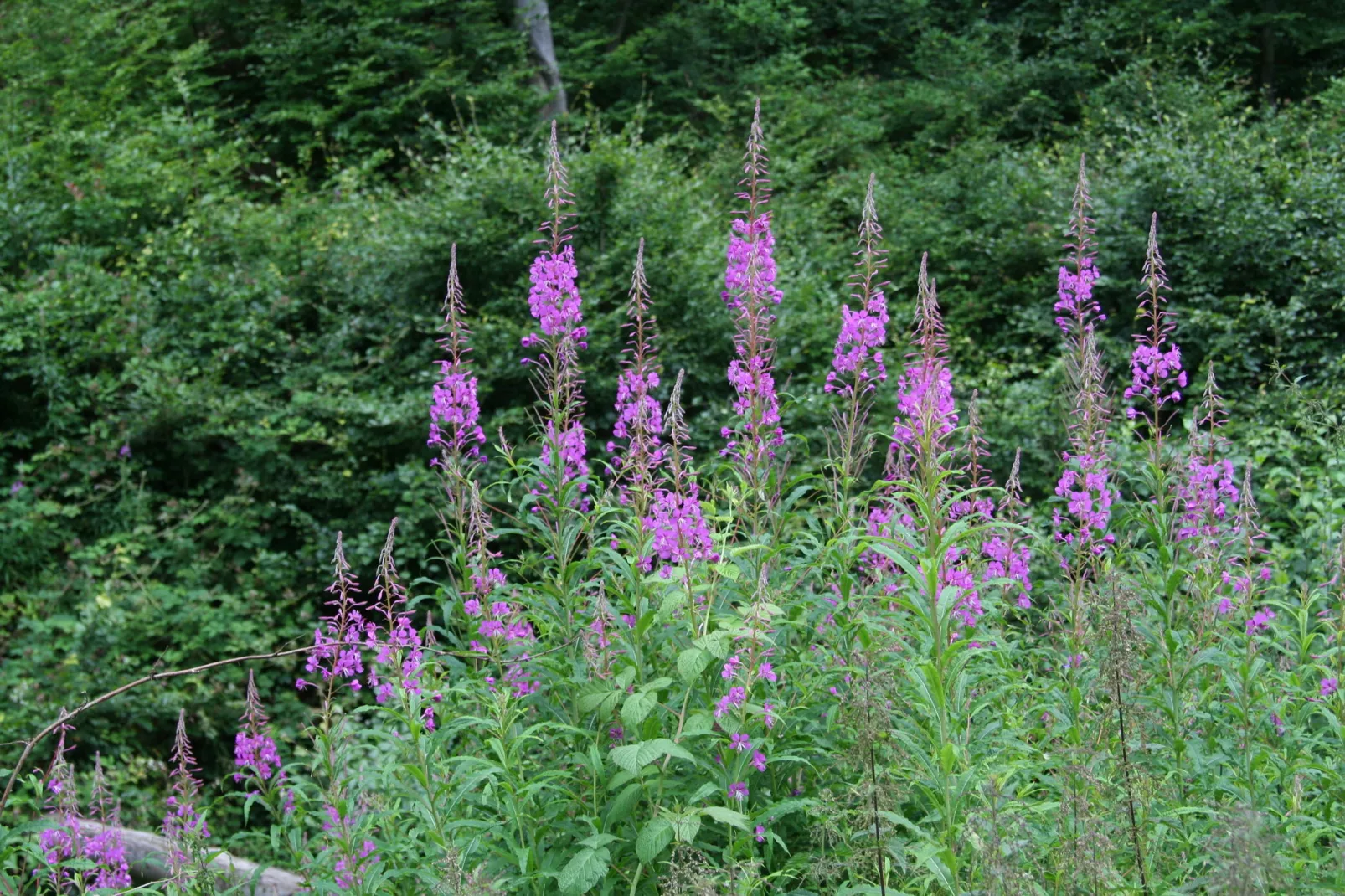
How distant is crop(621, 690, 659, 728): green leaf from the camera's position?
8.05 ft

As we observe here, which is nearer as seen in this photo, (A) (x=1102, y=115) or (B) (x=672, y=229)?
(B) (x=672, y=229)

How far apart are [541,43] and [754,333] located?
31.6 ft

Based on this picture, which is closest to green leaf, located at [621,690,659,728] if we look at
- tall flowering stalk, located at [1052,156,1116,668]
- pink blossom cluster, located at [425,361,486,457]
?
pink blossom cluster, located at [425,361,486,457]

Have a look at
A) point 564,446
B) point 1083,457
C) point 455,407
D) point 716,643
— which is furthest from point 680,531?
point 1083,457

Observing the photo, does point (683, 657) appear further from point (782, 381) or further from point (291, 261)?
point (291, 261)

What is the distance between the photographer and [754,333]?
303cm

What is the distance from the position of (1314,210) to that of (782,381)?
388 centimetres

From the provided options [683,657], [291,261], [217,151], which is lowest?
[683,657]

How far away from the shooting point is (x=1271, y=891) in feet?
7.19

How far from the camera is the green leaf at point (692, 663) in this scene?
249 centimetres

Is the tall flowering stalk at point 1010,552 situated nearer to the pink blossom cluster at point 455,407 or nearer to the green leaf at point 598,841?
the green leaf at point 598,841

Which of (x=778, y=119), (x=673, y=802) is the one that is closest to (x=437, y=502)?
(x=673, y=802)

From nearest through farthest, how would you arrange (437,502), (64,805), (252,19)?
(64,805)
(437,502)
(252,19)

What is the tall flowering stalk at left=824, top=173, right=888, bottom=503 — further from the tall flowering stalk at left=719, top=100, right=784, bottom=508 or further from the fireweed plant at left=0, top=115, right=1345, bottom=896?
the tall flowering stalk at left=719, top=100, right=784, bottom=508
